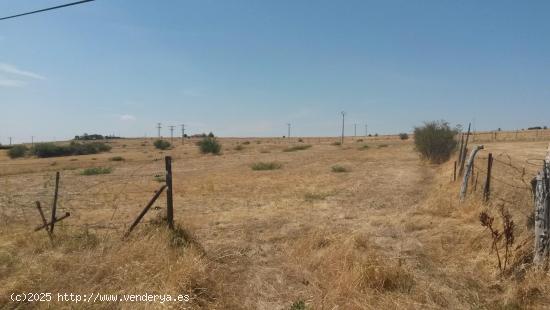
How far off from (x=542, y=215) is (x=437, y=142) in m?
24.7

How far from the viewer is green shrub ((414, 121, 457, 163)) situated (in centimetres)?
2916

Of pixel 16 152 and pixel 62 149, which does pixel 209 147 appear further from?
pixel 16 152

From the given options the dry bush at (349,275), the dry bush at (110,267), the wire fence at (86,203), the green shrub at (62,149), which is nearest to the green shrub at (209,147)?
the green shrub at (62,149)

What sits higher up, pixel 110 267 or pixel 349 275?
pixel 110 267

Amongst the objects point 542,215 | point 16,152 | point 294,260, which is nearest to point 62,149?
point 16,152

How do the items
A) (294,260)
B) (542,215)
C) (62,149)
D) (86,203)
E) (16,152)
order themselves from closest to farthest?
(542,215) < (294,260) < (86,203) < (16,152) < (62,149)

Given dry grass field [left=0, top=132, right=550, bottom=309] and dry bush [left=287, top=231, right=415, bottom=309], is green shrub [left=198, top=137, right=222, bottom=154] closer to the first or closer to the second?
dry grass field [left=0, top=132, right=550, bottom=309]

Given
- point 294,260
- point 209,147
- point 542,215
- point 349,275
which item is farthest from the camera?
point 209,147

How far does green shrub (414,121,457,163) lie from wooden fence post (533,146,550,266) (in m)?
24.4

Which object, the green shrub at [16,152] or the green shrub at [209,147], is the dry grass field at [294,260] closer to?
the green shrub at [209,147]

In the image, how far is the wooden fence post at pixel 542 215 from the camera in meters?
5.83

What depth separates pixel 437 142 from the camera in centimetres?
2911

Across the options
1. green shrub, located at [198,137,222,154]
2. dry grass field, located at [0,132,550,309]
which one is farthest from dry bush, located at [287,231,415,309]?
green shrub, located at [198,137,222,154]

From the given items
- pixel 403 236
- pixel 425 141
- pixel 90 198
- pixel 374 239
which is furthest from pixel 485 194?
pixel 425 141
